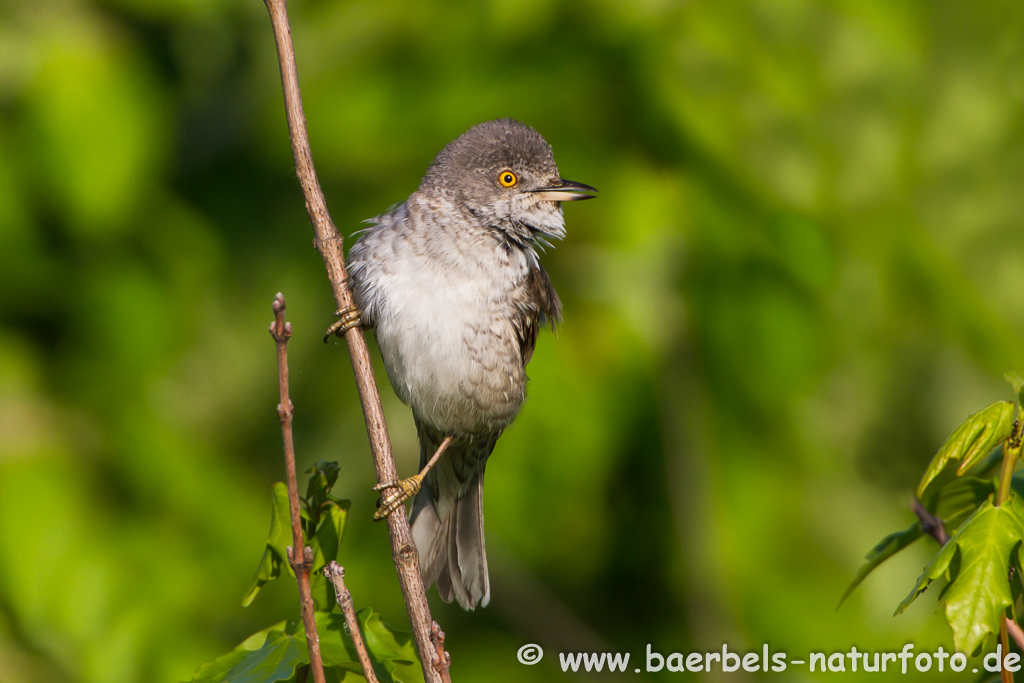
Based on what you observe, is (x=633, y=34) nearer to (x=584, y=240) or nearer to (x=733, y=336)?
(x=584, y=240)

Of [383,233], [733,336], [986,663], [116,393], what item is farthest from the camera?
[116,393]

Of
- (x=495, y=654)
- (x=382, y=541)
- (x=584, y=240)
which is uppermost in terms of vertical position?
(x=584, y=240)

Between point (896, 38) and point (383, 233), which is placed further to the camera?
point (896, 38)

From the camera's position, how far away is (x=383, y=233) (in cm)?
304

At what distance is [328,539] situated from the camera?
1866 millimetres

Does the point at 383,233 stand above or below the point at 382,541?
above

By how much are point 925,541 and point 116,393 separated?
3.75m

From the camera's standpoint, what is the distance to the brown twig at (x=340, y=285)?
1.96m

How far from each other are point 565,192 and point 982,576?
79.9 inches

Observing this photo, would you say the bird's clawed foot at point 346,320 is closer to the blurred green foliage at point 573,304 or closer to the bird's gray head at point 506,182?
the bird's gray head at point 506,182

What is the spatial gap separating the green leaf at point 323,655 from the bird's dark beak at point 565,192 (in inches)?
69.3

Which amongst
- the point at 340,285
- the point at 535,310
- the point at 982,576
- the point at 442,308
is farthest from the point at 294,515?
the point at 535,310

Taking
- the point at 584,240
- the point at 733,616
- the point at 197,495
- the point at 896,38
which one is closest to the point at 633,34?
the point at 584,240

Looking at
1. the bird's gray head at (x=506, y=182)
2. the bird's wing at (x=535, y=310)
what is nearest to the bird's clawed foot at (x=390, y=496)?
the bird's wing at (x=535, y=310)
